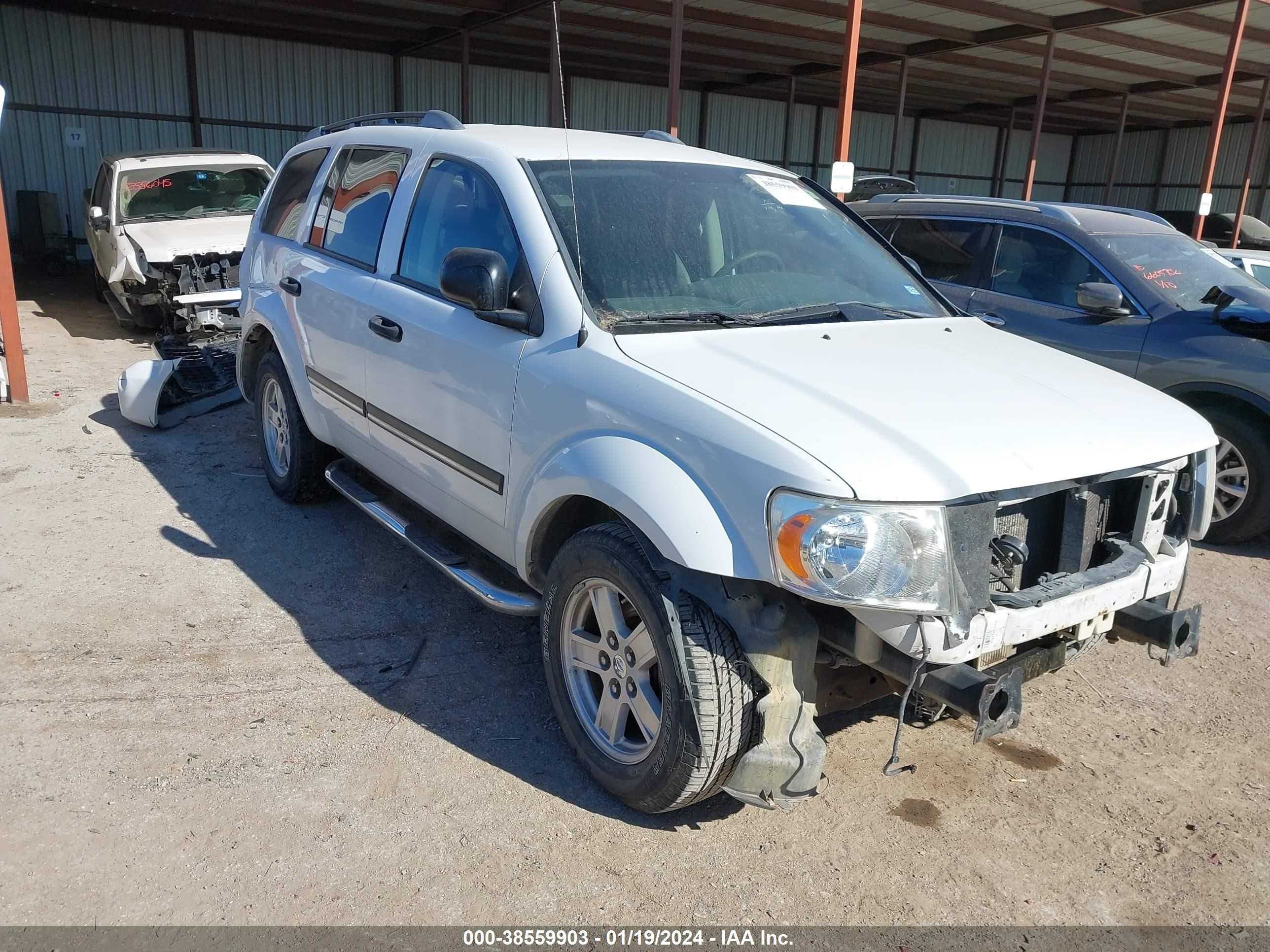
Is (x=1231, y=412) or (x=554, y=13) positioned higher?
(x=554, y=13)

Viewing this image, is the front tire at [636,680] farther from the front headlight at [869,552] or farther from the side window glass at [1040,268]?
the side window glass at [1040,268]

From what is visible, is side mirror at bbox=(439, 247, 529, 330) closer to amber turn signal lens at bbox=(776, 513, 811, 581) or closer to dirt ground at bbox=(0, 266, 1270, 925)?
amber turn signal lens at bbox=(776, 513, 811, 581)

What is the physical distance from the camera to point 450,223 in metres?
3.79

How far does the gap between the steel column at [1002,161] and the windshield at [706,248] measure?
27764mm

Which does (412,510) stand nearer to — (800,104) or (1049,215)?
(1049,215)

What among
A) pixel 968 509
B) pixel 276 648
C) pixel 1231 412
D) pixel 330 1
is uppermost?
pixel 330 1

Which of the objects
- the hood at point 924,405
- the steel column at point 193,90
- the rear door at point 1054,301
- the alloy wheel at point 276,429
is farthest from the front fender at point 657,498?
the steel column at point 193,90

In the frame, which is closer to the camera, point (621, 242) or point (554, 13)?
point (621, 242)

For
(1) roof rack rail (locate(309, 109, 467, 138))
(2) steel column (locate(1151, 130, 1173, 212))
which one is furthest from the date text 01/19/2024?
(2) steel column (locate(1151, 130, 1173, 212))

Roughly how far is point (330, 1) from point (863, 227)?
44.9 ft

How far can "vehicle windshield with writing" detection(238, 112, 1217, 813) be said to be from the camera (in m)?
2.48

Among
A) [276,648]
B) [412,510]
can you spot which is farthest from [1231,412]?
[276,648]

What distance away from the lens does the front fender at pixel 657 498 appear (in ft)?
8.26

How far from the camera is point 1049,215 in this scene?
20.8 ft
